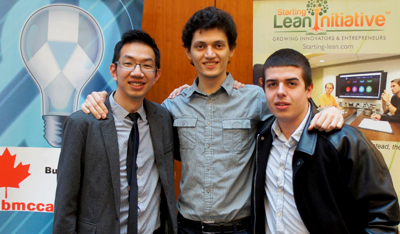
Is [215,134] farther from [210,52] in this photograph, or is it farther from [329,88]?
[329,88]

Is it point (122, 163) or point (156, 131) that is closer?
point (122, 163)

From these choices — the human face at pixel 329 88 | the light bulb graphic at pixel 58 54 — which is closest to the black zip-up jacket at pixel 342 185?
the human face at pixel 329 88

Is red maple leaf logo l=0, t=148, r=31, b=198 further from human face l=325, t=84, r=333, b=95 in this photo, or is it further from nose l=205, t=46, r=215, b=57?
human face l=325, t=84, r=333, b=95

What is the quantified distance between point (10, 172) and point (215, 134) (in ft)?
6.79

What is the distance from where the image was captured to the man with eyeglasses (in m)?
1.39

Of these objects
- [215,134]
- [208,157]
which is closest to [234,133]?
[215,134]

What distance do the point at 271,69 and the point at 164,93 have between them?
141 centimetres

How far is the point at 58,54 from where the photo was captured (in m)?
2.31

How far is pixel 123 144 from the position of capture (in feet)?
5.05

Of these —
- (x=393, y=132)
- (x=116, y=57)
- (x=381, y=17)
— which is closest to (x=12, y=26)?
(x=116, y=57)

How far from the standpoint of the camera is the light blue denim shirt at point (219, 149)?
1.63 m

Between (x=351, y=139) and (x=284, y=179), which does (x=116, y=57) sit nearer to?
(x=284, y=179)

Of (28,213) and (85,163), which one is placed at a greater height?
(85,163)

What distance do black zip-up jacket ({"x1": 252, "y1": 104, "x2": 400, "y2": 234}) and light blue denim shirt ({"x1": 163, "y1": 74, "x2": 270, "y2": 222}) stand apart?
16.5 inches
